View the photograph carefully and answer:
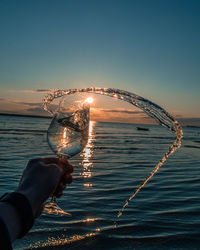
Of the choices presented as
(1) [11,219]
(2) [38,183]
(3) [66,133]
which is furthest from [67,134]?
(1) [11,219]

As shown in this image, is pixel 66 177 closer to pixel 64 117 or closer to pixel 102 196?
pixel 64 117

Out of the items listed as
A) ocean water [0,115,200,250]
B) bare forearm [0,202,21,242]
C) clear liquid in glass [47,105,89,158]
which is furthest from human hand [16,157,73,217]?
ocean water [0,115,200,250]

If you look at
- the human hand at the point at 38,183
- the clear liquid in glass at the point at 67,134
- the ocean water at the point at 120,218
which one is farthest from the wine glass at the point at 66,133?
the ocean water at the point at 120,218

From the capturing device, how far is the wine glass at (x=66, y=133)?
1896mm

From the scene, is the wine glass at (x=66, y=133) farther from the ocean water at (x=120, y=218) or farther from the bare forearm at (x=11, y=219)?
the ocean water at (x=120, y=218)

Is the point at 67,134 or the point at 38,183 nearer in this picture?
the point at 38,183

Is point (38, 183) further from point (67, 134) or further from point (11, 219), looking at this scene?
point (67, 134)

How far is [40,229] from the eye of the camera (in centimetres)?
460

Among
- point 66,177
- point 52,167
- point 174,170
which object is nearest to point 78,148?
point 66,177

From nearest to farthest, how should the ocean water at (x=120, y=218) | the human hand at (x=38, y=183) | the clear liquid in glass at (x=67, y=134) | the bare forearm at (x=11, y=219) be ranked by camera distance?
the bare forearm at (x=11, y=219), the human hand at (x=38, y=183), the clear liquid in glass at (x=67, y=134), the ocean water at (x=120, y=218)

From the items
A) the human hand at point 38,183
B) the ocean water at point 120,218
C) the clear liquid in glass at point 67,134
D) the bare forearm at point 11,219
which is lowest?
the ocean water at point 120,218

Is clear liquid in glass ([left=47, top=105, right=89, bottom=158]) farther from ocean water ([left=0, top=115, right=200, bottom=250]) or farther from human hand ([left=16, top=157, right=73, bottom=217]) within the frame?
ocean water ([left=0, top=115, right=200, bottom=250])

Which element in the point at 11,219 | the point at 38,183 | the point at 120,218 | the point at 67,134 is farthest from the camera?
the point at 120,218

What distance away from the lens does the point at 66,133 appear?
1.91m
